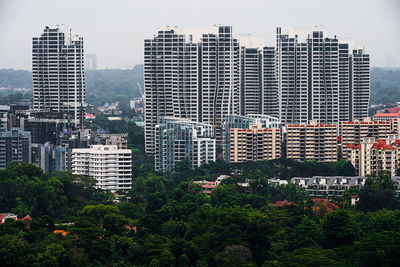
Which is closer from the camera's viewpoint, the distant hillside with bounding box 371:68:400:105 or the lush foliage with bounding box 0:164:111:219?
the lush foliage with bounding box 0:164:111:219

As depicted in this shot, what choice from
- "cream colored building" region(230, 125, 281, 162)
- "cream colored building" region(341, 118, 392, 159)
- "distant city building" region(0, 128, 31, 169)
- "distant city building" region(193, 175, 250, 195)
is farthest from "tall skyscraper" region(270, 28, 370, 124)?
"distant city building" region(0, 128, 31, 169)

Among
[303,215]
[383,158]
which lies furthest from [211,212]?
[383,158]

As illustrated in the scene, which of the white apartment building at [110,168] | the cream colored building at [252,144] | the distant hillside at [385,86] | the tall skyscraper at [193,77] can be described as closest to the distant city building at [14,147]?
the white apartment building at [110,168]

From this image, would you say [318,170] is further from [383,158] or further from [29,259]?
[29,259]

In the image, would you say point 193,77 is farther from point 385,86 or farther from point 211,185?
point 385,86

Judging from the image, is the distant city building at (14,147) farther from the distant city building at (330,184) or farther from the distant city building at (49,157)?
the distant city building at (330,184)

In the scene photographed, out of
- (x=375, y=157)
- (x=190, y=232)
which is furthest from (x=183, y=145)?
(x=190, y=232)

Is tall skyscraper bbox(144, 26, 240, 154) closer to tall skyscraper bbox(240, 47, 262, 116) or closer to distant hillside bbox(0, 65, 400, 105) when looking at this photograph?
tall skyscraper bbox(240, 47, 262, 116)
